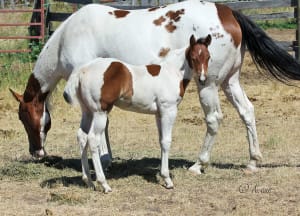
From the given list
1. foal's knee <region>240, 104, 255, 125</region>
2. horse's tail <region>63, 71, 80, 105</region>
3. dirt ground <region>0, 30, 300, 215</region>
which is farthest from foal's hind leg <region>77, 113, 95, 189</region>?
foal's knee <region>240, 104, 255, 125</region>

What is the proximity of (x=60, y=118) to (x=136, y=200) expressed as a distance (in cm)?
467

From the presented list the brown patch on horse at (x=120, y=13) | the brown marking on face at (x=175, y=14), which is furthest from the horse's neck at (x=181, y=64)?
the brown patch on horse at (x=120, y=13)

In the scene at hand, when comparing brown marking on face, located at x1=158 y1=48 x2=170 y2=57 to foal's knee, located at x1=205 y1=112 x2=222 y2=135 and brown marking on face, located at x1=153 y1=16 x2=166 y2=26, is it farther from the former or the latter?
foal's knee, located at x1=205 y1=112 x2=222 y2=135

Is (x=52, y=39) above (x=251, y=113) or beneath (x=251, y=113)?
above

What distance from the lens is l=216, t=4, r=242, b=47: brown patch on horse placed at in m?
6.97

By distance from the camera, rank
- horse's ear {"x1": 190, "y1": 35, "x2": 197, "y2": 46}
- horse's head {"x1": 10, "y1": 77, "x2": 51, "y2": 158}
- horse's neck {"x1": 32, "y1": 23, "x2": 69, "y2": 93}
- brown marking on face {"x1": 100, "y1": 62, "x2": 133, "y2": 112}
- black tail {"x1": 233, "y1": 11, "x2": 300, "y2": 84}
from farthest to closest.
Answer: horse's head {"x1": 10, "y1": 77, "x2": 51, "y2": 158}
horse's neck {"x1": 32, "y1": 23, "x2": 69, "y2": 93}
black tail {"x1": 233, "y1": 11, "x2": 300, "y2": 84}
horse's ear {"x1": 190, "y1": 35, "x2": 197, "y2": 46}
brown marking on face {"x1": 100, "y1": 62, "x2": 133, "y2": 112}

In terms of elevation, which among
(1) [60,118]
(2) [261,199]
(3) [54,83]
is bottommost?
(1) [60,118]

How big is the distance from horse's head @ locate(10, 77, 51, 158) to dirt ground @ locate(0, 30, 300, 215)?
0.22 metres

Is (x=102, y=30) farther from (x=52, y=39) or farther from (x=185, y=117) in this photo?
(x=185, y=117)

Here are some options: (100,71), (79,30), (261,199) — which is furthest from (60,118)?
(261,199)

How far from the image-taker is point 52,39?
7355 millimetres

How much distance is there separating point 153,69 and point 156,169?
1.34 m

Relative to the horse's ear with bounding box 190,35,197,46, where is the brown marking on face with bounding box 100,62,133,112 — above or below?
below

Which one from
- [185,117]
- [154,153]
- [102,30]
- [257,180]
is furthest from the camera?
[185,117]
